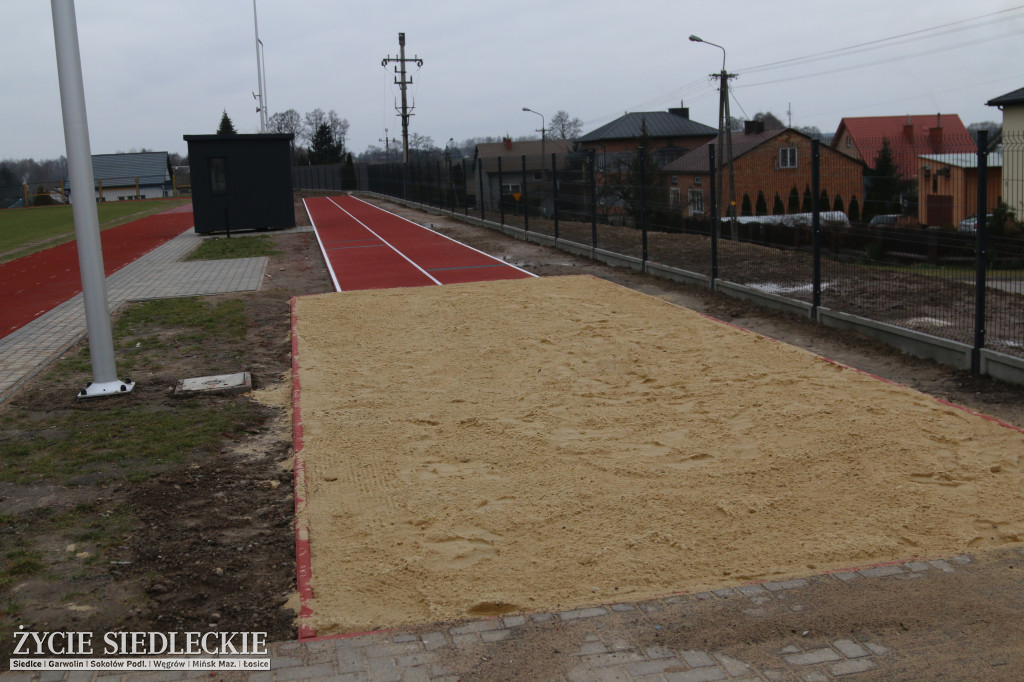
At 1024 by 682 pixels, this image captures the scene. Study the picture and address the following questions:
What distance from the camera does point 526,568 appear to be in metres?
4.86

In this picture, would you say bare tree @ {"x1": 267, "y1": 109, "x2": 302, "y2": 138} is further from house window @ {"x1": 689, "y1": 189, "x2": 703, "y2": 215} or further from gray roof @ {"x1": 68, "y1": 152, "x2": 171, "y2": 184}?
house window @ {"x1": 689, "y1": 189, "x2": 703, "y2": 215}

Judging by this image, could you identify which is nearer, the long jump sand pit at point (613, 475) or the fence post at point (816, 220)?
the long jump sand pit at point (613, 475)

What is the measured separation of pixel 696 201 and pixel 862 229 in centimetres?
493

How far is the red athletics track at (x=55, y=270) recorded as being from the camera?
14.7 metres

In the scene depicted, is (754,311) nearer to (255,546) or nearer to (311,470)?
(311,470)

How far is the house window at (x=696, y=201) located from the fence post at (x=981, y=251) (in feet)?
22.0

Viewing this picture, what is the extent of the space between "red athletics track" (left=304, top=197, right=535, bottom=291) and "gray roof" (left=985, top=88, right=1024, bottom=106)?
21.0 meters

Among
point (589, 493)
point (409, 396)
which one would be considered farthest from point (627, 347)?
point (589, 493)

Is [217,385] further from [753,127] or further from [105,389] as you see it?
[753,127]

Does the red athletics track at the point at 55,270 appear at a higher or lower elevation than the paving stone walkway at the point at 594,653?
higher

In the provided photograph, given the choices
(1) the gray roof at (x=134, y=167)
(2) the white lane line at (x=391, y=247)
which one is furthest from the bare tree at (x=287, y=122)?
(2) the white lane line at (x=391, y=247)

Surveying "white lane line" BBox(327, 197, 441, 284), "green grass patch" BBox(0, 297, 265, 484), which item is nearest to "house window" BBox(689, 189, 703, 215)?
"white lane line" BBox(327, 197, 441, 284)

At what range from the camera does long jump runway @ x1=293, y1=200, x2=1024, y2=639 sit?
4.80 metres

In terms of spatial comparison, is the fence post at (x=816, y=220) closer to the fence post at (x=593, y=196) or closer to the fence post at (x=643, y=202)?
the fence post at (x=643, y=202)
